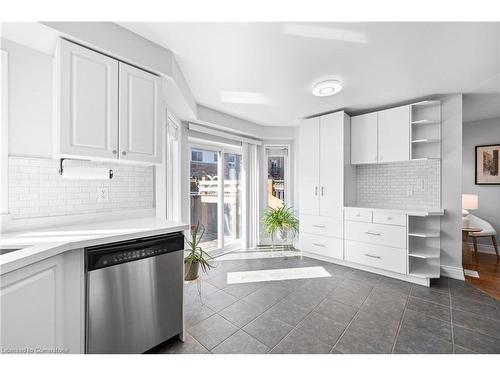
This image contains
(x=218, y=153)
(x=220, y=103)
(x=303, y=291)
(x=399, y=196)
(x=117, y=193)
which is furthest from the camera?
(x=218, y=153)

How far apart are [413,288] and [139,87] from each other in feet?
11.1

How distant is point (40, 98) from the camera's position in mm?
1535

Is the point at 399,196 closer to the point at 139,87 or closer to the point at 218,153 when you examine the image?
the point at 218,153

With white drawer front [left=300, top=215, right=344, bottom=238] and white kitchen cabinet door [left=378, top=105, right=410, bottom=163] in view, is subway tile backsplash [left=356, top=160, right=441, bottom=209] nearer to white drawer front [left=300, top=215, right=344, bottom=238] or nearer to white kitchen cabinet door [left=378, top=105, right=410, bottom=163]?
white kitchen cabinet door [left=378, top=105, right=410, bottom=163]

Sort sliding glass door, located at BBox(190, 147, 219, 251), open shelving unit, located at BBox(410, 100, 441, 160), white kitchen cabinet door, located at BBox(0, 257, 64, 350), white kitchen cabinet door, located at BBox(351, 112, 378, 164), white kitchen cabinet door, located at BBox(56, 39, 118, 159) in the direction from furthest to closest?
sliding glass door, located at BBox(190, 147, 219, 251) < white kitchen cabinet door, located at BBox(351, 112, 378, 164) < open shelving unit, located at BBox(410, 100, 441, 160) < white kitchen cabinet door, located at BBox(56, 39, 118, 159) < white kitchen cabinet door, located at BBox(0, 257, 64, 350)

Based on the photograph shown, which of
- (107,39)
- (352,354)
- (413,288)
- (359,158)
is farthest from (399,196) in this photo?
(107,39)

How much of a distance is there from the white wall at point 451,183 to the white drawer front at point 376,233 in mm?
684

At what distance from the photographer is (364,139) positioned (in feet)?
10.4

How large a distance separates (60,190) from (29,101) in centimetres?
64

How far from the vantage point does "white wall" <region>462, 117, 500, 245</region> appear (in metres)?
3.64

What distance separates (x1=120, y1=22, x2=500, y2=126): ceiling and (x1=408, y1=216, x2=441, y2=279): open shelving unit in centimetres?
160

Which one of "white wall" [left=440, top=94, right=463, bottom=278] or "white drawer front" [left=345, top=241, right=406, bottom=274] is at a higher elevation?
"white wall" [left=440, top=94, right=463, bottom=278]

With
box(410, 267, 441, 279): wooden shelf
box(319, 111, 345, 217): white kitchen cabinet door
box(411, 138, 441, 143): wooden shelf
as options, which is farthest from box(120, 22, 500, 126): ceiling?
box(410, 267, 441, 279): wooden shelf

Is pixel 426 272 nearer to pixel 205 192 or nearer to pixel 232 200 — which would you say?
pixel 232 200
